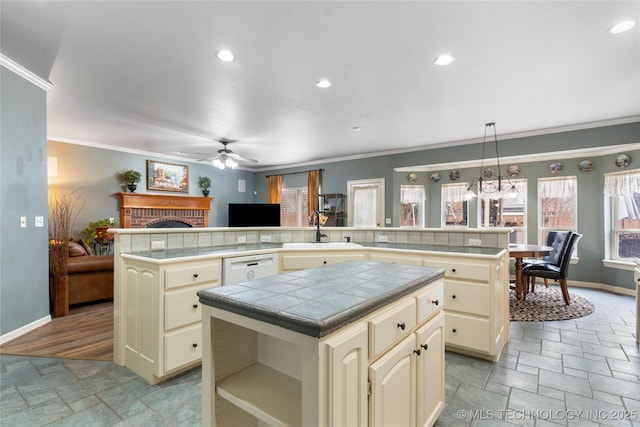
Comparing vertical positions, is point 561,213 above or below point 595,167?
below

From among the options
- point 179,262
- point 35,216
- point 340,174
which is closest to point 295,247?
point 179,262

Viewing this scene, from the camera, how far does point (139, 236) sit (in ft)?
7.96

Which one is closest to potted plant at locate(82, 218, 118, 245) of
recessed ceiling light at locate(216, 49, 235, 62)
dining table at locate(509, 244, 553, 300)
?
recessed ceiling light at locate(216, 49, 235, 62)

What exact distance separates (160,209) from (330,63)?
5.16 meters

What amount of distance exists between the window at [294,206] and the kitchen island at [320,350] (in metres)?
6.05

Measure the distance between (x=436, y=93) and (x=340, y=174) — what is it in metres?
3.63

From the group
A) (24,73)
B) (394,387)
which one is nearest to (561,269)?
(394,387)

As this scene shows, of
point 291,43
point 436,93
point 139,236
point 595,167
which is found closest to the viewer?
point 291,43

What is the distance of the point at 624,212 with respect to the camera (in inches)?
187

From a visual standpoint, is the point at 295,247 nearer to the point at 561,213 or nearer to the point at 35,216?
the point at 35,216

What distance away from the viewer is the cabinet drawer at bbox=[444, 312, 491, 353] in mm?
2391

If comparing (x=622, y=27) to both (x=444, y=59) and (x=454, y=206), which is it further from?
(x=454, y=206)

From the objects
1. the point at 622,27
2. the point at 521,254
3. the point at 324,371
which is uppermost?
the point at 622,27

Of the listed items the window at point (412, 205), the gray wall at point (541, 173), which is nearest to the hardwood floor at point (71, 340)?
the gray wall at point (541, 173)
